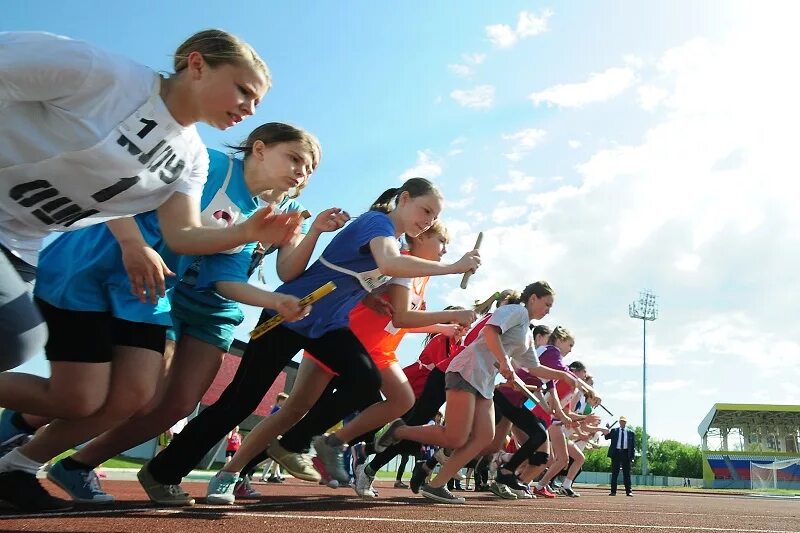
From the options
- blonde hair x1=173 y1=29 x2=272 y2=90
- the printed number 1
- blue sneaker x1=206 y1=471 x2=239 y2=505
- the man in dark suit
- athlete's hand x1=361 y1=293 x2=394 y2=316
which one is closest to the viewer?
the printed number 1

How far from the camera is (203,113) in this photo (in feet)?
9.26

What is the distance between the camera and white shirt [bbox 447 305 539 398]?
596 centimetres

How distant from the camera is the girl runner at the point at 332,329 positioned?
3.79m

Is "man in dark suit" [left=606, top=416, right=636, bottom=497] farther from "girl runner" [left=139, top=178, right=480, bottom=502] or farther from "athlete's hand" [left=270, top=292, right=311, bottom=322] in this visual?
"athlete's hand" [left=270, top=292, right=311, bottom=322]

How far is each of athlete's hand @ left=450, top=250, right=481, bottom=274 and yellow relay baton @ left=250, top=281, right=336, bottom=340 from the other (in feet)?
2.71

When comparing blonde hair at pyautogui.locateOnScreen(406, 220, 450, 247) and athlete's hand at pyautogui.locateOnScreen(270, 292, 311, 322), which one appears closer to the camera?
athlete's hand at pyautogui.locateOnScreen(270, 292, 311, 322)

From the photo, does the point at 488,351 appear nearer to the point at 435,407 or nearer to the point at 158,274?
the point at 435,407

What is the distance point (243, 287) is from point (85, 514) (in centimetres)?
122

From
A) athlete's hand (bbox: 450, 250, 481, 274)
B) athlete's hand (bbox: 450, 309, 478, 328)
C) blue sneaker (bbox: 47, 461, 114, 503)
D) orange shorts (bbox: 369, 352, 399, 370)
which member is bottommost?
blue sneaker (bbox: 47, 461, 114, 503)

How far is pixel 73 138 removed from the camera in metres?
2.51

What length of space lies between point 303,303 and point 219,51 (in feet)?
3.57

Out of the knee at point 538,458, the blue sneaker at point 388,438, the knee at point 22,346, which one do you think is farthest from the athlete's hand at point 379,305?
the knee at point 538,458

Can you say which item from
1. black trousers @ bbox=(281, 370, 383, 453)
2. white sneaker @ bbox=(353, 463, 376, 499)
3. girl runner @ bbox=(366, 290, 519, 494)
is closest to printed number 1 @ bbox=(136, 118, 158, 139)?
black trousers @ bbox=(281, 370, 383, 453)

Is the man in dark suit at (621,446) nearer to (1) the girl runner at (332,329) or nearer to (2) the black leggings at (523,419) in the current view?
(2) the black leggings at (523,419)
